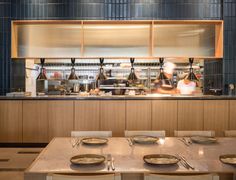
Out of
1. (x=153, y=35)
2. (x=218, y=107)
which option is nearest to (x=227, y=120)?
(x=218, y=107)

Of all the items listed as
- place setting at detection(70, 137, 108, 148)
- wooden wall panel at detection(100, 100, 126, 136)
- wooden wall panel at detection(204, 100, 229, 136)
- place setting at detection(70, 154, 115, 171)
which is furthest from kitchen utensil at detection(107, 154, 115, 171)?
wooden wall panel at detection(204, 100, 229, 136)

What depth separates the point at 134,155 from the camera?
2209 mm

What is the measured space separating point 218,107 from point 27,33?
4000 millimetres

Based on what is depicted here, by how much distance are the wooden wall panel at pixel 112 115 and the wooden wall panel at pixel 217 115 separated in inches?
58.2

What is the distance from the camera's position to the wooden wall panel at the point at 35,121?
17.4ft

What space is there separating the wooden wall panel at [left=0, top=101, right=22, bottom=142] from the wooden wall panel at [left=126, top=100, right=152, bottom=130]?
191 centimetres

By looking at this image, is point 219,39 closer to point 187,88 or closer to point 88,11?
point 187,88

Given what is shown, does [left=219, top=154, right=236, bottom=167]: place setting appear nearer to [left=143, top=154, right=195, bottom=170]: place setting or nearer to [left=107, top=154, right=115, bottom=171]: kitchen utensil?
[left=143, top=154, right=195, bottom=170]: place setting

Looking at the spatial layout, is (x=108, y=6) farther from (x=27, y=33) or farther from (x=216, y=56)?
(x=216, y=56)

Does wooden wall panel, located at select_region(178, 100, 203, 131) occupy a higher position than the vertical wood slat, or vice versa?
the vertical wood slat

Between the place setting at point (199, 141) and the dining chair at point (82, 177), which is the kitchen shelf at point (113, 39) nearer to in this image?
the place setting at point (199, 141)

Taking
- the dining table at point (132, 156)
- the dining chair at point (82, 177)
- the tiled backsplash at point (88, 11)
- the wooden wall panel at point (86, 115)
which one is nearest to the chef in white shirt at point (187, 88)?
the tiled backsplash at point (88, 11)

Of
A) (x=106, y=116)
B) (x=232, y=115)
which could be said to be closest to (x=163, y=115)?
(x=106, y=116)

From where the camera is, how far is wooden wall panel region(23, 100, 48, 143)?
17.4 feet
